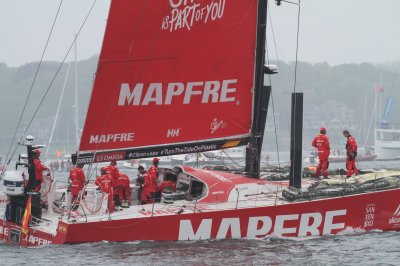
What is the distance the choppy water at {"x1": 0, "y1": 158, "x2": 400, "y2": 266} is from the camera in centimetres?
1442

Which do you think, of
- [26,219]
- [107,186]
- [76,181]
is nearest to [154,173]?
[107,186]

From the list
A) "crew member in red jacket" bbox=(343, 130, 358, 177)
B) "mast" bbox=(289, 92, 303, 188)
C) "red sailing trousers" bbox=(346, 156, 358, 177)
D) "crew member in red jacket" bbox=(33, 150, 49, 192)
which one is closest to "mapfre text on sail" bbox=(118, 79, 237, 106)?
"mast" bbox=(289, 92, 303, 188)

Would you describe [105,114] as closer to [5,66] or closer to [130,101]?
[130,101]

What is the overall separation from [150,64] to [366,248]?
17.6 ft

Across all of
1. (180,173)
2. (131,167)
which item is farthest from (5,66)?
(180,173)

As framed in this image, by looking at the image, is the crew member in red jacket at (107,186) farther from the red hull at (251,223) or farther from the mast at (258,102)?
the mast at (258,102)

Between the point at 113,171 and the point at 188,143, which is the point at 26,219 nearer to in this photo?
the point at 113,171

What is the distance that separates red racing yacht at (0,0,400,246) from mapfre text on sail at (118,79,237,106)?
0.02 m

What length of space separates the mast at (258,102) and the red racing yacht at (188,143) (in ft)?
0.07

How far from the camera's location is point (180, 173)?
17828 mm

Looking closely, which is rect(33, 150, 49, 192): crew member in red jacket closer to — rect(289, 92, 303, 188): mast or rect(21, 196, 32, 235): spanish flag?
rect(21, 196, 32, 235): spanish flag

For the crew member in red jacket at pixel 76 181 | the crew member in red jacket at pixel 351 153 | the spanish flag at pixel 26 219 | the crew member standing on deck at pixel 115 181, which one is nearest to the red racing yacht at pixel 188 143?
the spanish flag at pixel 26 219

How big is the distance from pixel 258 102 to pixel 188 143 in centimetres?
185

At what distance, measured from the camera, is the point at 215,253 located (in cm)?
1497
